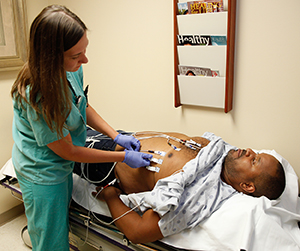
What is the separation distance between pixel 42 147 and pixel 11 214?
1366 mm

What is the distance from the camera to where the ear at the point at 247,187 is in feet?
4.73

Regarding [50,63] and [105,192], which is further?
[105,192]

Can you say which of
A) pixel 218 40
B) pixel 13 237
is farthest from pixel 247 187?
pixel 13 237

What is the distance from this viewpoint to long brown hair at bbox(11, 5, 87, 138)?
3.52 ft

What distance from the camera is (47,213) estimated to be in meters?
1.38

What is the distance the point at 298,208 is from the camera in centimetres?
153

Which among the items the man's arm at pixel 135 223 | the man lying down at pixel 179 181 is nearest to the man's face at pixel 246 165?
the man lying down at pixel 179 181

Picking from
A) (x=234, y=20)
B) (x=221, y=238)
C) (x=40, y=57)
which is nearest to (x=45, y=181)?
(x=40, y=57)

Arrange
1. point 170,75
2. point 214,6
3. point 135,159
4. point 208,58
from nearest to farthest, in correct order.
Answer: point 135,159 < point 214,6 < point 208,58 < point 170,75

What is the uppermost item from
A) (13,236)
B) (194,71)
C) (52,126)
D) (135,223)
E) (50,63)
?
(50,63)

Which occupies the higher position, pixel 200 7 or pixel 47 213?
pixel 200 7

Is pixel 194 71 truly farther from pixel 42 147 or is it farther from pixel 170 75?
pixel 42 147

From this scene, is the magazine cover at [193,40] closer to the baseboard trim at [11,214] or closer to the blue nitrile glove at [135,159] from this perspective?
the blue nitrile glove at [135,159]

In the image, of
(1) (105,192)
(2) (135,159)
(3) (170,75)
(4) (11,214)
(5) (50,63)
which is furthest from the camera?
(4) (11,214)
